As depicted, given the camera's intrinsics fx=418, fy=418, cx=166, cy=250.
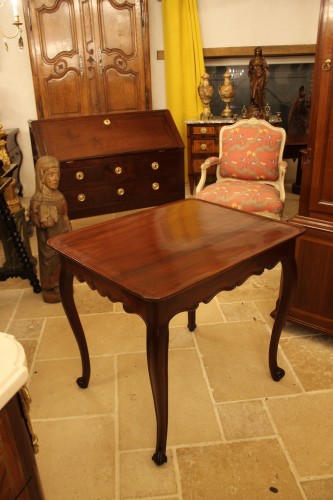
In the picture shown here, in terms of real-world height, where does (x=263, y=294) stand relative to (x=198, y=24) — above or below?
below

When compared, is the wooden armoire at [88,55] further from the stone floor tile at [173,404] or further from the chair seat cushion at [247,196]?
the stone floor tile at [173,404]

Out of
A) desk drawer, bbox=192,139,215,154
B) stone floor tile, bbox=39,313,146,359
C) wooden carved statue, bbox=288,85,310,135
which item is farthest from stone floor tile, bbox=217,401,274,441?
wooden carved statue, bbox=288,85,310,135

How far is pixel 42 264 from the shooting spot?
287cm

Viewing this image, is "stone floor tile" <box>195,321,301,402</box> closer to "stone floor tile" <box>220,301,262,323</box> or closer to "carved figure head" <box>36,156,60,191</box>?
"stone floor tile" <box>220,301,262,323</box>

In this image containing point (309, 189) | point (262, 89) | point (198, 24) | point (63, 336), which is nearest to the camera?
point (309, 189)

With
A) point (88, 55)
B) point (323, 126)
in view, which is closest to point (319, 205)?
point (323, 126)

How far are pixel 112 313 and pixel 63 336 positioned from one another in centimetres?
38

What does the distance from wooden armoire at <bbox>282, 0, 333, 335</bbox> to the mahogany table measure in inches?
17.2

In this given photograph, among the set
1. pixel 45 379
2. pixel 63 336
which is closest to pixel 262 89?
pixel 63 336

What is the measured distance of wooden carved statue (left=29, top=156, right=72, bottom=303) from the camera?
272cm

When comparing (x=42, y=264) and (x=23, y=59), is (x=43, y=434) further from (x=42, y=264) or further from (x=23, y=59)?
(x=23, y=59)

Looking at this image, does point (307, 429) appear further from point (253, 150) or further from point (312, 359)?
point (253, 150)

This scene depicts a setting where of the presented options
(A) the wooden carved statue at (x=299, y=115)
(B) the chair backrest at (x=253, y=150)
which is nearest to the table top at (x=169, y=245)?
(B) the chair backrest at (x=253, y=150)

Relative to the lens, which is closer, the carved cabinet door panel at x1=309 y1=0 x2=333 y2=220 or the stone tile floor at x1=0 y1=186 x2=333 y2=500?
the stone tile floor at x1=0 y1=186 x2=333 y2=500
